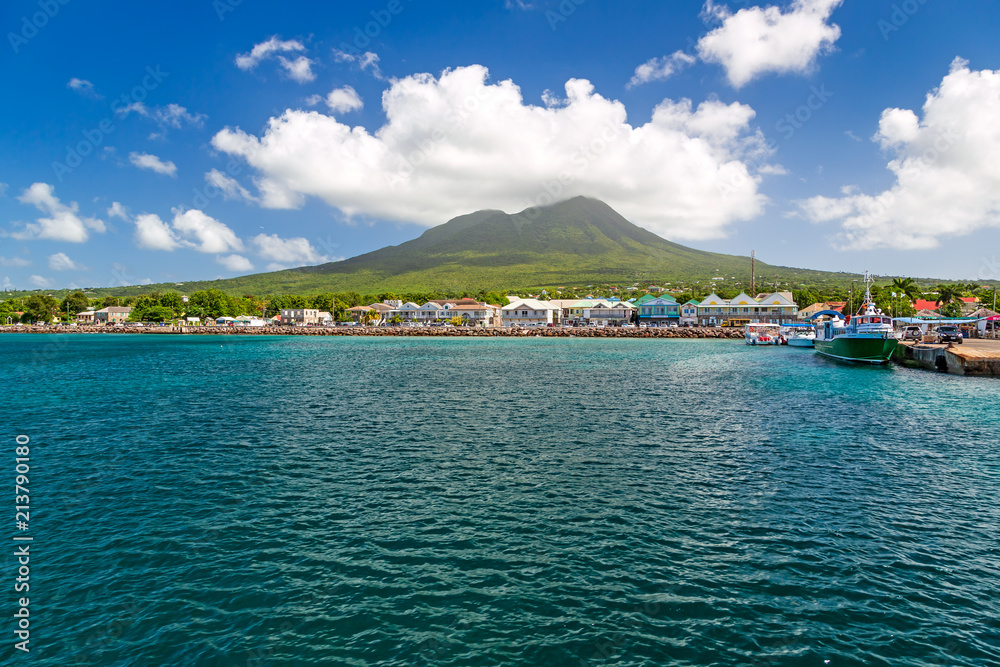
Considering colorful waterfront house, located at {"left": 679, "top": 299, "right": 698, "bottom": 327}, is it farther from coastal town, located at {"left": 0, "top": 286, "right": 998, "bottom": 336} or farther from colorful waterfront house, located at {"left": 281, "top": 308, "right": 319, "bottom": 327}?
colorful waterfront house, located at {"left": 281, "top": 308, "right": 319, "bottom": 327}

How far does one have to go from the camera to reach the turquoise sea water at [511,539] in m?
7.15

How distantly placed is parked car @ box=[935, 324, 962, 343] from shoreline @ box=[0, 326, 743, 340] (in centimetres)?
3478

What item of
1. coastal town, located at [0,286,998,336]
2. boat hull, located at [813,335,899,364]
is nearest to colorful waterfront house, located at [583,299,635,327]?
coastal town, located at [0,286,998,336]

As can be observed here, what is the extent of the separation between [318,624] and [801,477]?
13.1 m

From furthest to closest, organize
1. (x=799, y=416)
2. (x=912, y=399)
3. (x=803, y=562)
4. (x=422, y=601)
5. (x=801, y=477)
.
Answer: (x=912, y=399) < (x=799, y=416) < (x=801, y=477) < (x=803, y=562) < (x=422, y=601)

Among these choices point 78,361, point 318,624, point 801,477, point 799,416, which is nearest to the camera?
point 318,624

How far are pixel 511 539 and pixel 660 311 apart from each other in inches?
5129

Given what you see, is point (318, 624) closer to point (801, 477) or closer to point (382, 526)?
point (382, 526)

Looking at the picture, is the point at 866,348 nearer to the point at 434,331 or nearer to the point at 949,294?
the point at 949,294

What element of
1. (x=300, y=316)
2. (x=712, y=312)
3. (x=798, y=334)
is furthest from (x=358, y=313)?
(x=798, y=334)

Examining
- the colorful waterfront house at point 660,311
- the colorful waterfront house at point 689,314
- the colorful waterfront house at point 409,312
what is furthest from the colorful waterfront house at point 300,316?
the colorful waterfront house at point 689,314


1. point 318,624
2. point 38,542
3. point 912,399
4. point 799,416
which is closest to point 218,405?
point 38,542

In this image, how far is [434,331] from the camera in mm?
124188

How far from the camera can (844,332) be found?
2101 inches
